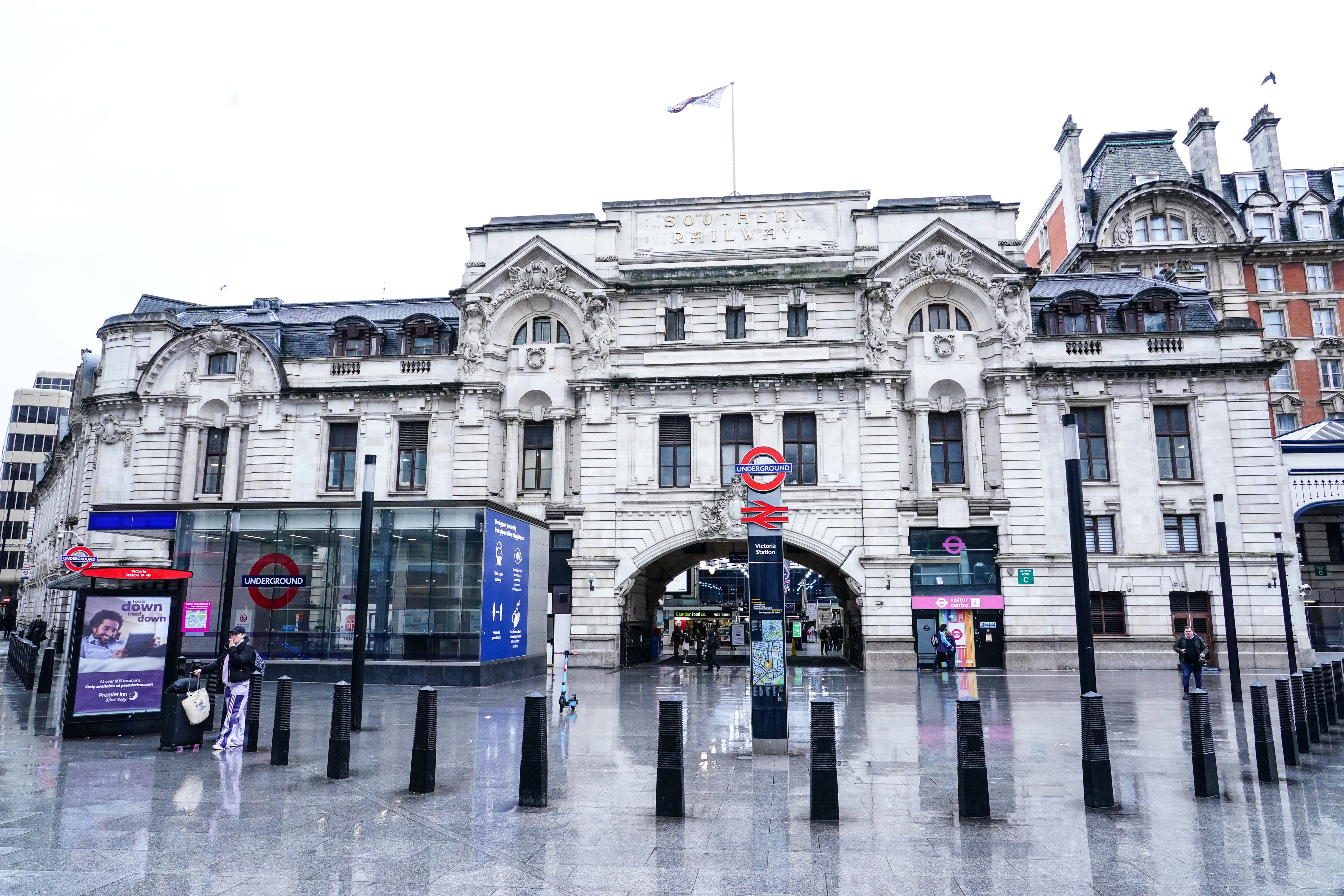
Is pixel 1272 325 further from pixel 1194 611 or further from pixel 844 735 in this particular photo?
pixel 844 735

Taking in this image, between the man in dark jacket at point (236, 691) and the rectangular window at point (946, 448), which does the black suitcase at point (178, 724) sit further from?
the rectangular window at point (946, 448)

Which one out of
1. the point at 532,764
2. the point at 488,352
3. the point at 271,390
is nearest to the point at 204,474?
the point at 271,390

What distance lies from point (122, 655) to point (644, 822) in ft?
34.5

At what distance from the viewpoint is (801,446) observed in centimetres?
3466

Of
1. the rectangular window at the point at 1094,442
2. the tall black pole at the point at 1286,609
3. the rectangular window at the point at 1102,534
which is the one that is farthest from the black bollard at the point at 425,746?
the rectangular window at the point at 1094,442

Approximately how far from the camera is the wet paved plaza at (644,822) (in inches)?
295

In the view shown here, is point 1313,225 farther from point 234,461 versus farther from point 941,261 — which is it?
point 234,461

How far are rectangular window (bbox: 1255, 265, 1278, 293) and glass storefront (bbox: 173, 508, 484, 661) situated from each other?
152 ft

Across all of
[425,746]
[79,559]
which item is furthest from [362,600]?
[79,559]

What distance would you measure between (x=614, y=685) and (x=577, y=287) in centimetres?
1663

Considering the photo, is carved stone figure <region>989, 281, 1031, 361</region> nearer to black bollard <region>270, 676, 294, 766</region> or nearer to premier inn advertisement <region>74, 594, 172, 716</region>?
black bollard <region>270, 676, 294, 766</region>

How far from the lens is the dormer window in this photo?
124 feet

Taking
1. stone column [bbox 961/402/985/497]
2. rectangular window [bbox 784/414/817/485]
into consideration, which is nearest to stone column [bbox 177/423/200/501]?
rectangular window [bbox 784/414/817/485]

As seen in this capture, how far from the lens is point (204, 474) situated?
37250mm
